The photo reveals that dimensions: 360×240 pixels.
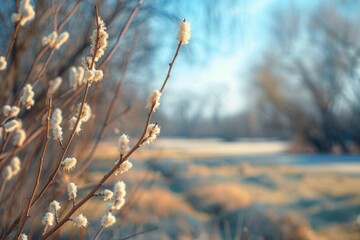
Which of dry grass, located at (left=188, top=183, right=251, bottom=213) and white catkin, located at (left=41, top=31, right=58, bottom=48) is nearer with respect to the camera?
white catkin, located at (left=41, top=31, right=58, bottom=48)

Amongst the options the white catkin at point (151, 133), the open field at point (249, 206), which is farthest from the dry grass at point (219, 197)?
the white catkin at point (151, 133)

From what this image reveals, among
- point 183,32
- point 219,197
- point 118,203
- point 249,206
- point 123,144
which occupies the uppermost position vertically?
point 219,197

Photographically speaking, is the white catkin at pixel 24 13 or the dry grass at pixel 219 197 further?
the dry grass at pixel 219 197

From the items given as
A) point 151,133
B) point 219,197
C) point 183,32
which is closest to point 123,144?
point 151,133

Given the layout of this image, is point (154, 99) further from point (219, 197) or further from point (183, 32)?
point (219, 197)

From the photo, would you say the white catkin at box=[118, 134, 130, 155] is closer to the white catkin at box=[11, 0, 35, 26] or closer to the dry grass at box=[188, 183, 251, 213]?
the white catkin at box=[11, 0, 35, 26]

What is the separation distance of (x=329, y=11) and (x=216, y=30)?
2075cm

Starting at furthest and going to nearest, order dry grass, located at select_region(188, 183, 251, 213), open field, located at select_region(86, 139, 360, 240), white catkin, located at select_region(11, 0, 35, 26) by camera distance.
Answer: dry grass, located at select_region(188, 183, 251, 213), open field, located at select_region(86, 139, 360, 240), white catkin, located at select_region(11, 0, 35, 26)

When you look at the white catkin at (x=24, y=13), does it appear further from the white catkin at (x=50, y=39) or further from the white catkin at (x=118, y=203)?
the white catkin at (x=118, y=203)

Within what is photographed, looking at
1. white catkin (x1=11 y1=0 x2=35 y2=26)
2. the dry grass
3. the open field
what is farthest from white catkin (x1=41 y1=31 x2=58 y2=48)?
the dry grass

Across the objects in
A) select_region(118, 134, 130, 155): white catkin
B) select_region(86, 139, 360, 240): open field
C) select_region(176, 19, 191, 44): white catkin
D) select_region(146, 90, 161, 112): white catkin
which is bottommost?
select_region(118, 134, 130, 155): white catkin

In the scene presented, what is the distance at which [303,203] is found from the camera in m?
8.86

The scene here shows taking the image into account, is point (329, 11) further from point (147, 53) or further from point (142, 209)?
point (147, 53)

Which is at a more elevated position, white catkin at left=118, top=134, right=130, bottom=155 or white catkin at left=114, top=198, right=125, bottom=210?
white catkin at left=118, top=134, right=130, bottom=155
